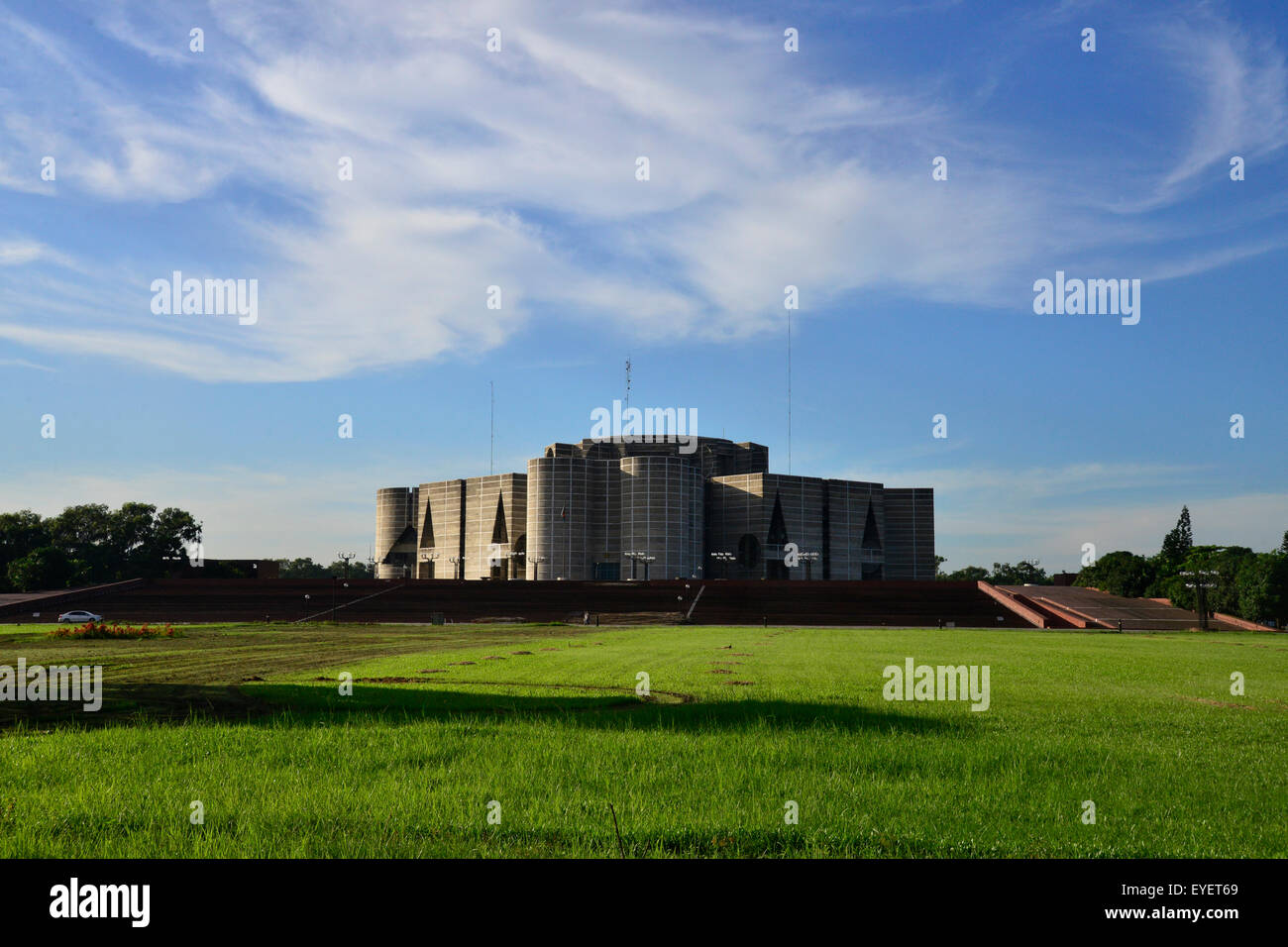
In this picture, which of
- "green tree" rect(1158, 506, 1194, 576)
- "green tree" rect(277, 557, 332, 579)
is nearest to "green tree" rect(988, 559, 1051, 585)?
"green tree" rect(1158, 506, 1194, 576)

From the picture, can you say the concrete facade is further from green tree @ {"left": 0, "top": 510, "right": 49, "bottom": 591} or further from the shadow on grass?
the shadow on grass

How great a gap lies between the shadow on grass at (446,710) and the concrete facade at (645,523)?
92468 mm

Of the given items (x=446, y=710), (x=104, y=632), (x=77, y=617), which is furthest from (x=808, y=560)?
(x=446, y=710)

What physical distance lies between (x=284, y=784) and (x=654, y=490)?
102m

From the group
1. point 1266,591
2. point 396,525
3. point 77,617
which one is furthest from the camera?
point 396,525

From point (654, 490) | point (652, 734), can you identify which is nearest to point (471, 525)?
point (654, 490)

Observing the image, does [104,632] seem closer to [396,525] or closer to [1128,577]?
[1128,577]

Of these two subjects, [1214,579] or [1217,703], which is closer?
[1217,703]

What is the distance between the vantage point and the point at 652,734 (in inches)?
402

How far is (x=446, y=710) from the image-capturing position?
1252 cm

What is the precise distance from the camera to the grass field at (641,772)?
6055 mm

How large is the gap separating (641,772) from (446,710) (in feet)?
17.4

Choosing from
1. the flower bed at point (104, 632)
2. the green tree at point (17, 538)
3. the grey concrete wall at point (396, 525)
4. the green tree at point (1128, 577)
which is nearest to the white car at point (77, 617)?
the flower bed at point (104, 632)

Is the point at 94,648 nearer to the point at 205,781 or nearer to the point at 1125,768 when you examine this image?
the point at 205,781
